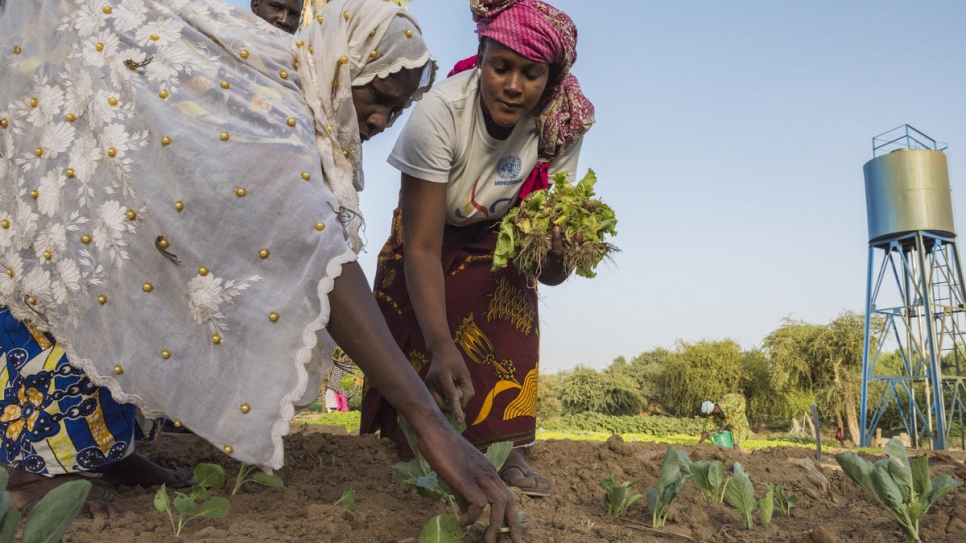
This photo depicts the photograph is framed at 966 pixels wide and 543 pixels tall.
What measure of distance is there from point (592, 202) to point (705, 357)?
82.3 feet

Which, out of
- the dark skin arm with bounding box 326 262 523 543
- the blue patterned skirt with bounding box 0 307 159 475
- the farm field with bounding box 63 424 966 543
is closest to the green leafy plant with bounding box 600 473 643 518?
the farm field with bounding box 63 424 966 543

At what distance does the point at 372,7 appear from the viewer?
2.27m

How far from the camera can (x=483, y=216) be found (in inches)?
129

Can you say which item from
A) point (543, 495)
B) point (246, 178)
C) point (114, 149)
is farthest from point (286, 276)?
point (543, 495)

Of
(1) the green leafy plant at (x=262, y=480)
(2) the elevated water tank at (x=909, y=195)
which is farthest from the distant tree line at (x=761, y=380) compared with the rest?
(1) the green leafy plant at (x=262, y=480)

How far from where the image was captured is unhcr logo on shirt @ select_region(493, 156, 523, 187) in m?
3.21

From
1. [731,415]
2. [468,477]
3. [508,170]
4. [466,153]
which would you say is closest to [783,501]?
[468,477]

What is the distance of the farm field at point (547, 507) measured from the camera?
1.91 m

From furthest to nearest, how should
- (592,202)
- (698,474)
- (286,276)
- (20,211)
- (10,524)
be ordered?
(592,202) < (698,474) < (20,211) < (286,276) < (10,524)

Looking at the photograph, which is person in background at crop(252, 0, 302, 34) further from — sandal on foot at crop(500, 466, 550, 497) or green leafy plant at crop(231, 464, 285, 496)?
sandal on foot at crop(500, 466, 550, 497)

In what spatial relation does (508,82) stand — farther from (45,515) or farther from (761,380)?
(761,380)

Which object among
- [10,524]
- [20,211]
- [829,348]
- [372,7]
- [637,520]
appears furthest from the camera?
[829,348]

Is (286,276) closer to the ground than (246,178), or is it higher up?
closer to the ground

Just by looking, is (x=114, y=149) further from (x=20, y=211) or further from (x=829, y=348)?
(x=829, y=348)
